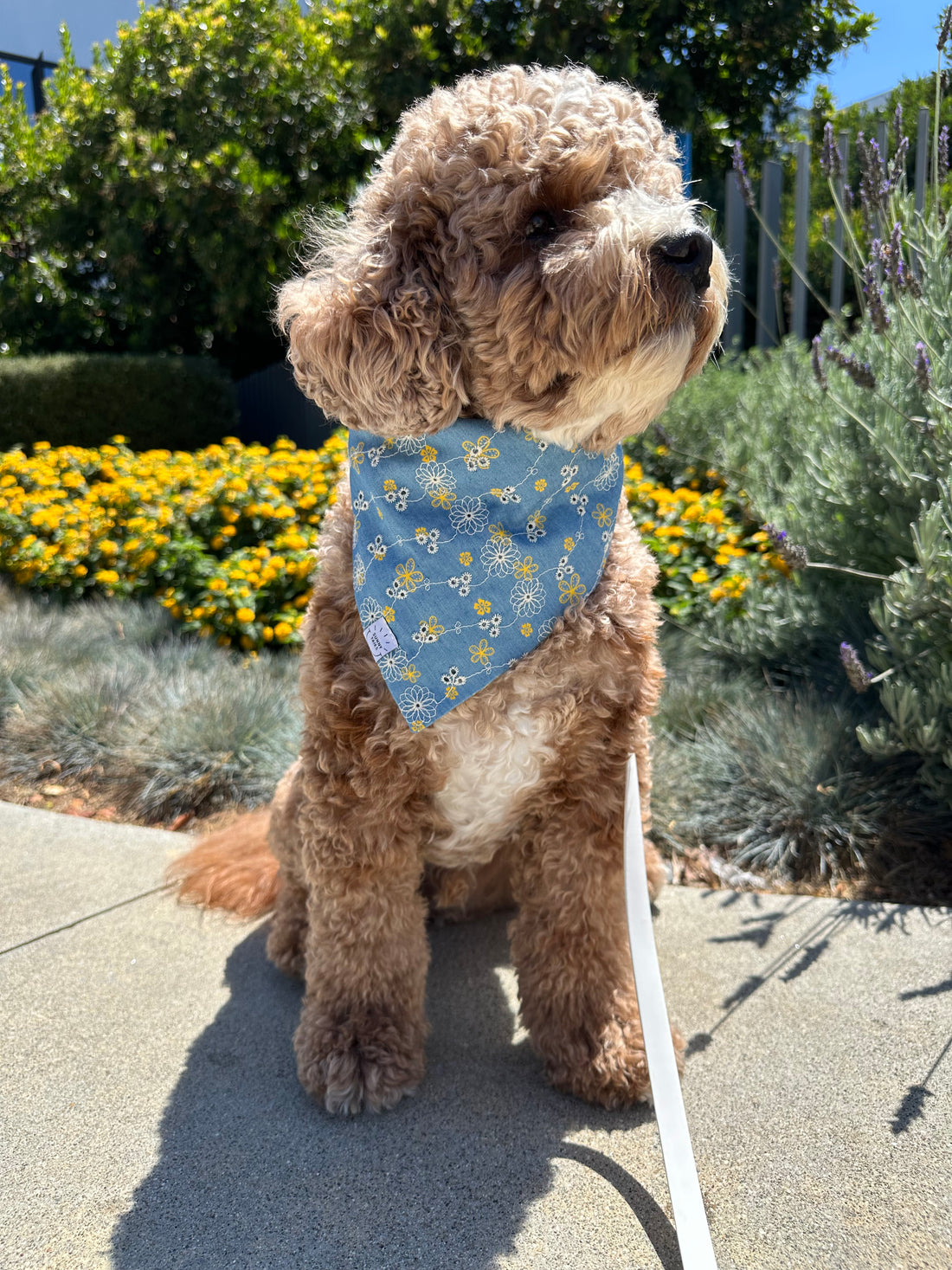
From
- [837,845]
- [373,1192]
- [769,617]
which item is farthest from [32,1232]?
[769,617]

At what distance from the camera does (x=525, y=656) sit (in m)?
1.97

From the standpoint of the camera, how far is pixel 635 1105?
6.86 feet

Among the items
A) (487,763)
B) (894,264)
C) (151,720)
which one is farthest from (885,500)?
(151,720)

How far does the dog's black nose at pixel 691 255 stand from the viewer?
1.65 m

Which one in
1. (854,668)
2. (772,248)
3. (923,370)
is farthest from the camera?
(772,248)

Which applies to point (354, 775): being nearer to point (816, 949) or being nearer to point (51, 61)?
point (816, 949)

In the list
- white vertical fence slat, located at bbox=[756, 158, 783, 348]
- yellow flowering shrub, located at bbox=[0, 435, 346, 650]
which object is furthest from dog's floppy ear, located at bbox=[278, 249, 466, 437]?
white vertical fence slat, located at bbox=[756, 158, 783, 348]

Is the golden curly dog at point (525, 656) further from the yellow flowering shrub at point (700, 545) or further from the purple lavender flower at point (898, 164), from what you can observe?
the yellow flowering shrub at point (700, 545)

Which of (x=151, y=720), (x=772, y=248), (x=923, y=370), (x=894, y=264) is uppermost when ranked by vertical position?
(x=772, y=248)

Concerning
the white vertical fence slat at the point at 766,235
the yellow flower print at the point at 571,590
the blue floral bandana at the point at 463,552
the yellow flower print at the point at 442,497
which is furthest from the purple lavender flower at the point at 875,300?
the white vertical fence slat at the point at 766,235

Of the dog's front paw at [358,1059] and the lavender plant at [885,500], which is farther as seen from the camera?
the lavender plant at [885,500]

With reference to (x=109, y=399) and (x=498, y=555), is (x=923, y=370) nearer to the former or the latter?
(x=498, y=555)

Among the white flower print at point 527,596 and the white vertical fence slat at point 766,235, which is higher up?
the white vertical fence slat at point 766,235

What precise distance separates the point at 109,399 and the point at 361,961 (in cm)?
763
